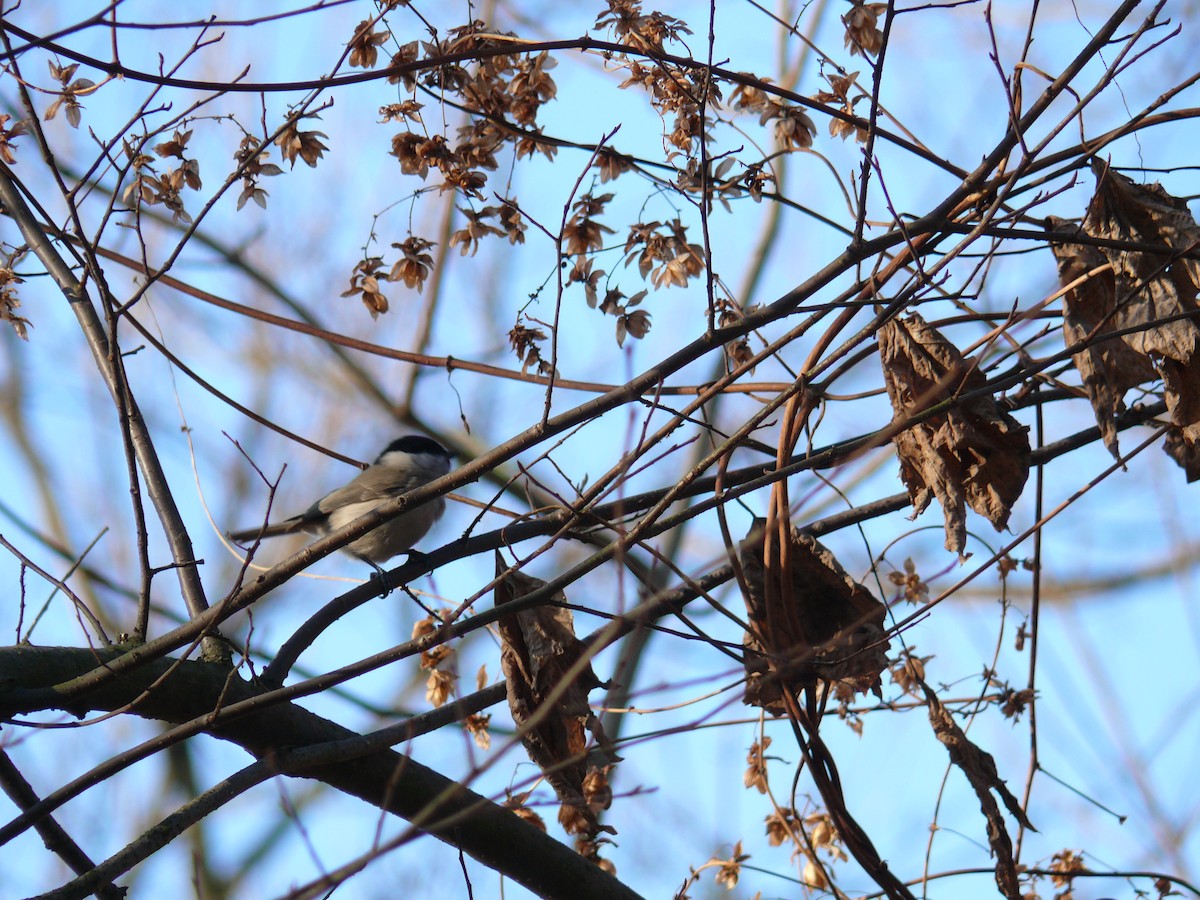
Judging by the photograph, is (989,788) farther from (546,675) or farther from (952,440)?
(546,675)

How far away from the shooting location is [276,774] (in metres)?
2.21

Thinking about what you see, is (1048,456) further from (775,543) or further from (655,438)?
(655,438)

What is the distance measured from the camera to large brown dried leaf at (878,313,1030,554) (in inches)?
90.0

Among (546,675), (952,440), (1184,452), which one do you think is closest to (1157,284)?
(1184,452)

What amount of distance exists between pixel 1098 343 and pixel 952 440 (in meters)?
0.34

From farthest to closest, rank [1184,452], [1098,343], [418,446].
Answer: [418,446], [1184,452], [1098,343]

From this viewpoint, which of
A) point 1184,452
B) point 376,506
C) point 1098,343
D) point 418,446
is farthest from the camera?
point 418,446

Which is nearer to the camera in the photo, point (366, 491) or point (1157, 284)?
point (1157, 284)

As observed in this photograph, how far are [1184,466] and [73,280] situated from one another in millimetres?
2630

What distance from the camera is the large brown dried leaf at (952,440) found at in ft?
7.50

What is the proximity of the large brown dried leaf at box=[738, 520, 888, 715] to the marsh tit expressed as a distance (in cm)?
251

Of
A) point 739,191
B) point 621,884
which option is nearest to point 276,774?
point 621,884

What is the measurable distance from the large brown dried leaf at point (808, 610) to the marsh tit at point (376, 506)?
8.23 ft

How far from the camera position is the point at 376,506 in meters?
5.17
